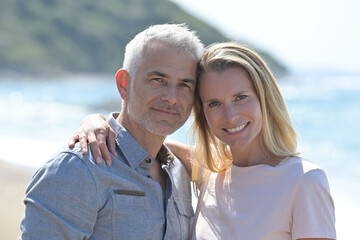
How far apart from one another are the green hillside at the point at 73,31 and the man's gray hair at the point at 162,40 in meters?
51.6

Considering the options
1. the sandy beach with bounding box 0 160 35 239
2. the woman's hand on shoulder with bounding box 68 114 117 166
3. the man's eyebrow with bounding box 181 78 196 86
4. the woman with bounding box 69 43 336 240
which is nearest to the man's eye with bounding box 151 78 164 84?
the man's eyebrow with bounding box 181 78 196 86

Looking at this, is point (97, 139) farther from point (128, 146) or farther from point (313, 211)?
point (313, 211)

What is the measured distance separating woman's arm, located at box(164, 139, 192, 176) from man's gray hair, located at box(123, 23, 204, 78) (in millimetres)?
750

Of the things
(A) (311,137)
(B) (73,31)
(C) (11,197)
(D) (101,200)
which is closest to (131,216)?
(D) (101,200)

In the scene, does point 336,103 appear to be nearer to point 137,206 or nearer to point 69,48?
point 137,206

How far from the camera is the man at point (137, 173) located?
257 centimetres

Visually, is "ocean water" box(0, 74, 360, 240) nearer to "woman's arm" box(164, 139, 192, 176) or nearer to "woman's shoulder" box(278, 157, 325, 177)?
"woman's arm" box(164, 139, 192, 176)

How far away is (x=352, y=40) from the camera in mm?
50156

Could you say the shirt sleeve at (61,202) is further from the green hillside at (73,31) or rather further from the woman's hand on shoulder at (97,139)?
the green hillside at (73,31)

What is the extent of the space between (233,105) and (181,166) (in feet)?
2.07

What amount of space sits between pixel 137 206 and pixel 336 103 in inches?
1118

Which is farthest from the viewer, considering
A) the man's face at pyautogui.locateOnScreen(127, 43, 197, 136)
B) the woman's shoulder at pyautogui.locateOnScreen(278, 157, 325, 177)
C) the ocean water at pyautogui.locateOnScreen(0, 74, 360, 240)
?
the ocean water at pyautogui.locateOnScreen(0, 74, 360, 240)

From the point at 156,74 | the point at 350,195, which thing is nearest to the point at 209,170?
the point at 156,74

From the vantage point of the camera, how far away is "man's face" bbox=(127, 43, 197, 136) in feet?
10.0
